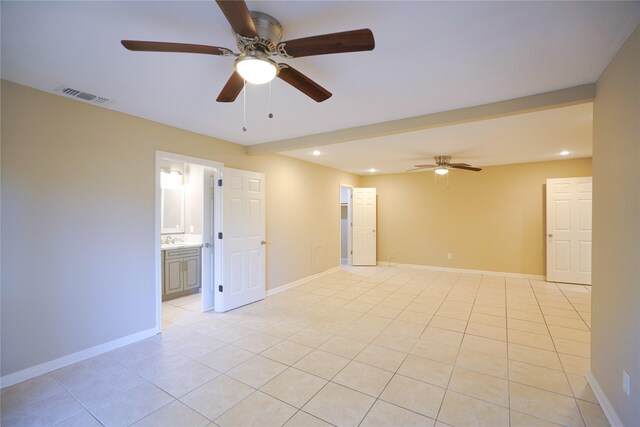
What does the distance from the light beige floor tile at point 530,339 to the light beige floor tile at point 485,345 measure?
0.67 ft

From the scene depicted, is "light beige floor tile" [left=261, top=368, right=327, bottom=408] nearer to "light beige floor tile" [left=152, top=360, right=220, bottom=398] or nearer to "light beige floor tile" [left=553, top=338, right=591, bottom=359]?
"light beige floor tile" [left=152, top=360, right=220, bottom=398]

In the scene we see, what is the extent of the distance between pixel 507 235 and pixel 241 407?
21.1 ft

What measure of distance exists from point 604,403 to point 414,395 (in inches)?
52.7

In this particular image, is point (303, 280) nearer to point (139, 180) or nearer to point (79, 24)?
point (139, 180)

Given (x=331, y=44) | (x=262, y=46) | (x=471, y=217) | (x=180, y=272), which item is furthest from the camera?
(x=471, y=217)

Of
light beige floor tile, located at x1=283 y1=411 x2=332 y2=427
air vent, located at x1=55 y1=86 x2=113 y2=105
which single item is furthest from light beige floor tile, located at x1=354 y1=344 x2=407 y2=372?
air vent, located at x1=55 y1=86 x2=113 y2=105

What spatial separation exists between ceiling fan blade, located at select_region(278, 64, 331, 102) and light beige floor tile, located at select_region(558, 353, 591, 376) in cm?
322

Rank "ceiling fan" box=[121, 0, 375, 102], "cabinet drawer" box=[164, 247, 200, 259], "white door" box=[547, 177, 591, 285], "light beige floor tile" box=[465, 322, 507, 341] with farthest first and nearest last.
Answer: "white door" box=[547, 177, 591, 285]
"cabinet drawer" box=[164, 247, 200, 259]
"light beige floor tile" box=[465, 322, 507, 341]
"ceiling fan" box=[121, 0, 375, 102]

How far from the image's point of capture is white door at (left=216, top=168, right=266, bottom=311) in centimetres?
409

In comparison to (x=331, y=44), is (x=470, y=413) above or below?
below

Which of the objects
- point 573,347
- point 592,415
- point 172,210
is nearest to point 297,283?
point 172,210

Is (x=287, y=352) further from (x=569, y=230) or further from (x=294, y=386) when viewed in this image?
(x=569, y=230)

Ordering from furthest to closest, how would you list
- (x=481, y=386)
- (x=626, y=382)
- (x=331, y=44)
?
(x=481, y=386)
(x=626, y=382)
(x=331, y=44)

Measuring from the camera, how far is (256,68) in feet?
5.21
